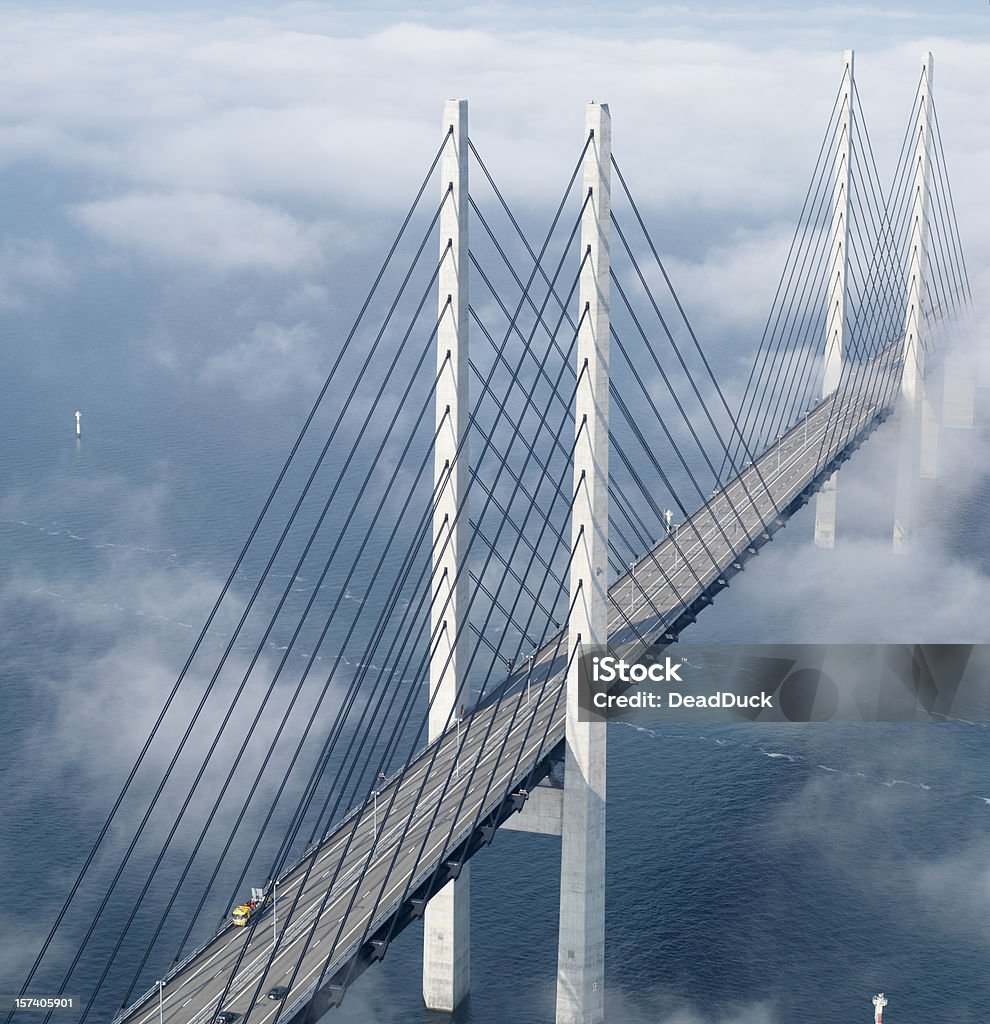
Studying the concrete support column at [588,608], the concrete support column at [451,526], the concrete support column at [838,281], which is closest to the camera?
the concrete support column at [588,608]

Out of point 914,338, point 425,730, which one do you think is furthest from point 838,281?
point 425,730

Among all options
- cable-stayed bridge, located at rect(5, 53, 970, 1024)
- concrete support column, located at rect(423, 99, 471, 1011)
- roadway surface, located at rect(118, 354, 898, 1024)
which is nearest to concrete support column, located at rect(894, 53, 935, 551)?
cable-stayed bridge, located at rect(5, 53, 970, 1024)

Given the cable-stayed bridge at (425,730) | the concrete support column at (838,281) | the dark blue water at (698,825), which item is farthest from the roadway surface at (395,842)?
the concrete support column at (838,281)

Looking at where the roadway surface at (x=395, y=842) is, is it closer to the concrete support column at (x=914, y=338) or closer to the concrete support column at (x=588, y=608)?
the concrete support column at (x=588, y=608)

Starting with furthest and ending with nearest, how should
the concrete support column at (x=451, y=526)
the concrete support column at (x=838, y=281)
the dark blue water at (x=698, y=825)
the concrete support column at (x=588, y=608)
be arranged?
the concrete support column at (x=838, y=281)
the dark blue water at (x=698, y=825)
the concrete support column at (x=451, y=526)
the concrete support column at (x=588, y=608)

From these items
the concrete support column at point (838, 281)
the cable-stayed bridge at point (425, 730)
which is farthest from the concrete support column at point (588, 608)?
the concrete support column at point (838, 281)

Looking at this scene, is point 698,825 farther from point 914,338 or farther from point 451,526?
point 914,338

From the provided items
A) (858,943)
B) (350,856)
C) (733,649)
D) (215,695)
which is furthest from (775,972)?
(215,695)

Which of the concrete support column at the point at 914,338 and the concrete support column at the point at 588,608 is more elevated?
the concrete support column at the point at 914,338

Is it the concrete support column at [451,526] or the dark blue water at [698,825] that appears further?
the dark blue water at [698,825]
